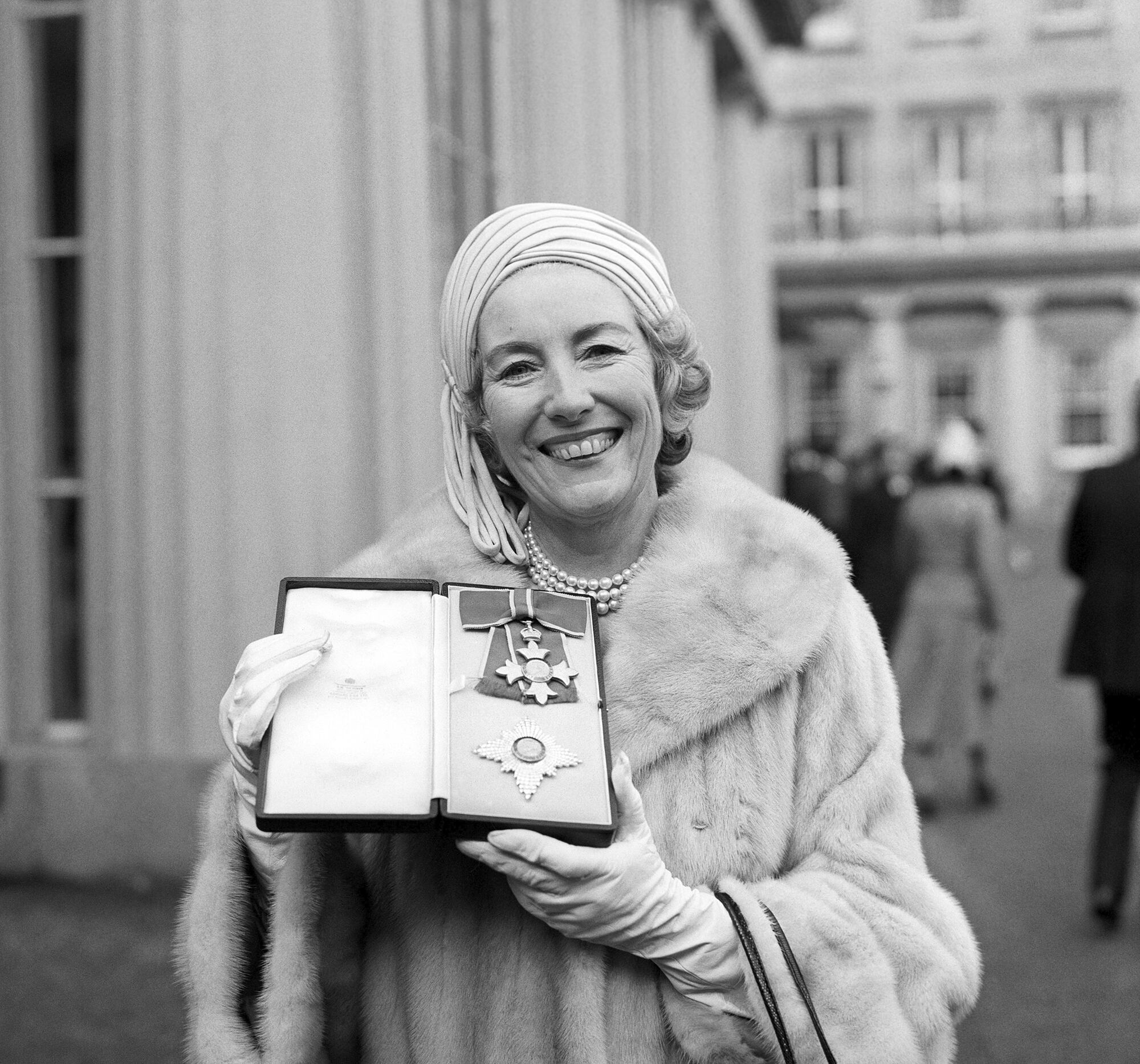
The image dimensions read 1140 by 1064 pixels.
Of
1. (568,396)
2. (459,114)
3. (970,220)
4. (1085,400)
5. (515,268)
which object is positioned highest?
(970,220)

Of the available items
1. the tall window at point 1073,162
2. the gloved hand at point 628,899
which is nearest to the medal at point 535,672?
the gloved hand at point 628,899

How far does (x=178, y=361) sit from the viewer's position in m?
5.48

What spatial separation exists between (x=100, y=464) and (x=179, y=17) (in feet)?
5.66

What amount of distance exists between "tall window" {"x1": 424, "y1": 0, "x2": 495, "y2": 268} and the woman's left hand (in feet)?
17.8

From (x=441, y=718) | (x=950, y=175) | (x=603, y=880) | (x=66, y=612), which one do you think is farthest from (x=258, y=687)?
(x=950, y=175)

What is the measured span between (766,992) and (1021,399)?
30.2 m

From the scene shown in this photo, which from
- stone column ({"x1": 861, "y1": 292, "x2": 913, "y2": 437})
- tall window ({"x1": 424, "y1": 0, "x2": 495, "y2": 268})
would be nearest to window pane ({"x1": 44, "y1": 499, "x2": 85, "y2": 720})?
tall window ({"x1": 424, "y1": 0, "x2": 495, "y2": 268})

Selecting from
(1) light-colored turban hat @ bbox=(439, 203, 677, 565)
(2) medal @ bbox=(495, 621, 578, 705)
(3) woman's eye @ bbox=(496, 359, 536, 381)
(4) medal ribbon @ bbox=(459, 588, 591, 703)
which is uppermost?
(1) light-colored turban hat @ bbox=(439, 203, 677, 565)

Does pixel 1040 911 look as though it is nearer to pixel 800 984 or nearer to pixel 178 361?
pixel 178 361

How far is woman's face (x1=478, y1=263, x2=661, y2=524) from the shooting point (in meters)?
1.92

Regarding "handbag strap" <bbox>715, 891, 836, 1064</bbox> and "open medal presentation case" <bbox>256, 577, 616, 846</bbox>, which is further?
"handbag strap" <bbox>715, 891, 836, 1064</bbox>

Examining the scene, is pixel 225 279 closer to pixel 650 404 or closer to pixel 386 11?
pixel 386 11

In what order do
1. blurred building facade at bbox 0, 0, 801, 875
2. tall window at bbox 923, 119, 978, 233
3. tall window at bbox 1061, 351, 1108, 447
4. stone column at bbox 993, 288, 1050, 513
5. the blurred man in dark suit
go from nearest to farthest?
blurred building facade at bbox 0, 0, 801, 875 → the blurred man in dark suit → stone column at bbox 993, 288, 1050, 513 → tall window at bbox 1061, 351, 1108, 447 → tall window at bbox 923, 119, 978, 233

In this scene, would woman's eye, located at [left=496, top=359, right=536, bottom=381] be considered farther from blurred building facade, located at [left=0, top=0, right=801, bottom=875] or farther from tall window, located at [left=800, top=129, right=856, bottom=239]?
tall window, located at [left=800, top=129, right=856, bottom=239]
